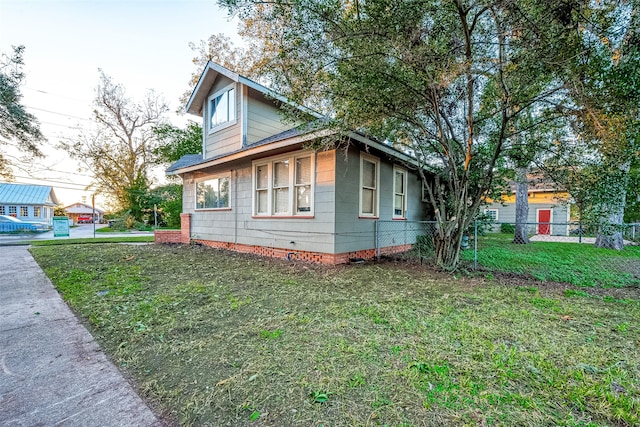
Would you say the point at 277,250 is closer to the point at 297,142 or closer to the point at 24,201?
the point at 297,142

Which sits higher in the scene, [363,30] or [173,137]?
[173,137]

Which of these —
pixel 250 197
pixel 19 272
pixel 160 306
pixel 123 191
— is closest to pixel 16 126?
pixel 19 272

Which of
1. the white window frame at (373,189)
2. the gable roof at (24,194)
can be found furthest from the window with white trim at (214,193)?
the gable roof at (24,194)

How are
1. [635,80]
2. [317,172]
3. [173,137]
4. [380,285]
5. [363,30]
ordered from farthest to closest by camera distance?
[173,137]
[317,172]
[380,285]
[363,30]
[635,80]

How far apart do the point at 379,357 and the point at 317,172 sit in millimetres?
4645

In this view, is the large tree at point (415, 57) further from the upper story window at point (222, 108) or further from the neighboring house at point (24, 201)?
the neighboring house at point (24, 201)

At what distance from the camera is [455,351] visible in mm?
2365

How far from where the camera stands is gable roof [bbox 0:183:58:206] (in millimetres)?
27500

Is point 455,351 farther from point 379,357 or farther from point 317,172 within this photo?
point 317,172

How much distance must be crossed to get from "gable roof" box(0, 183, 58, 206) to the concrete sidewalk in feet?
117

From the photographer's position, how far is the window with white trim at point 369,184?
6.86 meters

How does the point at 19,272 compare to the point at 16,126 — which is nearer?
the point at 19,272

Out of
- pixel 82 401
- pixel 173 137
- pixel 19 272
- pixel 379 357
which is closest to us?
pixel 82 401

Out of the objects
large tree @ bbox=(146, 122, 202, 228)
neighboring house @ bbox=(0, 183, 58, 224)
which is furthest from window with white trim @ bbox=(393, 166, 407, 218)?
neighboring house @ bbox=(0, 183, 58, 224)
